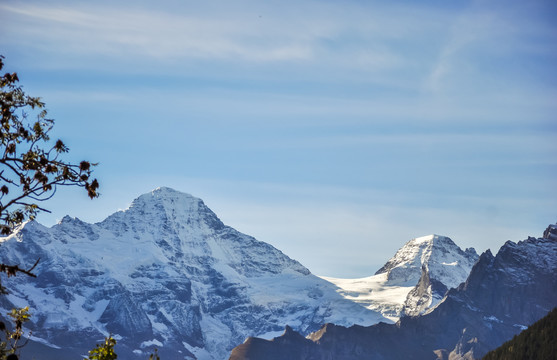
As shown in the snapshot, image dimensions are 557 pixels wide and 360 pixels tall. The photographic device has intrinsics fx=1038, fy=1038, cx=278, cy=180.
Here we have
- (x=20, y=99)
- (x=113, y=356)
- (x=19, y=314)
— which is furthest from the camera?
(x=113, y=356)

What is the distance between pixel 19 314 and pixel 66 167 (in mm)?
10712

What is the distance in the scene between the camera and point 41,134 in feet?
175

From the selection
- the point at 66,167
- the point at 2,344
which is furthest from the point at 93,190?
the point at 2,344

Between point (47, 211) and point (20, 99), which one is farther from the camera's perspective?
point (20, 99)

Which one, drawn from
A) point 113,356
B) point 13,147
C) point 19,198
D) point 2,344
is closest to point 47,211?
point 19,198

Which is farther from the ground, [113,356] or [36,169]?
[36,169]

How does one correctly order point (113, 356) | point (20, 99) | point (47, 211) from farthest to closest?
point (113, 356) < point (20, 99) < point (47, 211)

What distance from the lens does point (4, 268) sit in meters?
49.4

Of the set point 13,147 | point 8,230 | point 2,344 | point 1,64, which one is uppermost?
point 1,64

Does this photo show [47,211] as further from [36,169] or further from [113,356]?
[113,356]

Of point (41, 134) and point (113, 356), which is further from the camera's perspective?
point (113, 356)

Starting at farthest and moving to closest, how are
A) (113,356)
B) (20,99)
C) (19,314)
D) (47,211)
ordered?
1. (113,356)
2. (19,314)
3. (20,99)
4. (47,211)

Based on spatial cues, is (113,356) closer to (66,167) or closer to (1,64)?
(66,167)

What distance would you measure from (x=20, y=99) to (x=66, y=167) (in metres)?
4.39
